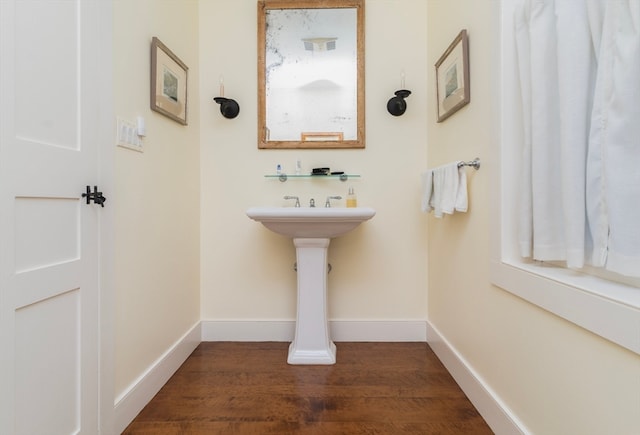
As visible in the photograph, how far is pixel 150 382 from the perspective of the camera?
138 centimetres

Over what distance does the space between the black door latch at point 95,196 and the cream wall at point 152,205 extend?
0.11 metres

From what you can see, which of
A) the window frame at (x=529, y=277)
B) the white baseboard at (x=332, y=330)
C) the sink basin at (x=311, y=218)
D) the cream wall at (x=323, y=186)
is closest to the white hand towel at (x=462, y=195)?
the window frame at (x=529, y=277)

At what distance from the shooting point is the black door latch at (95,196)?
3.42ft

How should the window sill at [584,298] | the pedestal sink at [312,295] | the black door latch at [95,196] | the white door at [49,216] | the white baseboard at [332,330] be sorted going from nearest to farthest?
1. the window sill at [584,298]
2. the white door at [49,216]
3. the black door latch at [95,196]
4. the pedestal sink at [312,295]
5. the white baseboard at [332,330]

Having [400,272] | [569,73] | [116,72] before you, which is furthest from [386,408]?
[116,72]

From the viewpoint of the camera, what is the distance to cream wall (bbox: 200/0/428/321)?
198 cm

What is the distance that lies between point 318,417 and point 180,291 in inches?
40.8

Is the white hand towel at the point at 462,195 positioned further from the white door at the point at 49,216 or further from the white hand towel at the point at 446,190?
the white door at the point at 49,216

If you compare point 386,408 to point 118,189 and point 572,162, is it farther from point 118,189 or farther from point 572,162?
point 118,189

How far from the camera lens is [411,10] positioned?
1.97m

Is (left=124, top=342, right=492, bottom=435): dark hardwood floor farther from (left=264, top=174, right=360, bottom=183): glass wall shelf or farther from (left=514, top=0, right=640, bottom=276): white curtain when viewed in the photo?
(left=264, top=174, right=360, bottom=183): glass wall shelf

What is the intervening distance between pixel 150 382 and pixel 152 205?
2.76 ft

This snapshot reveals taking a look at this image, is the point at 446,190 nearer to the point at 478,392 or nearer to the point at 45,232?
the point at 478,392

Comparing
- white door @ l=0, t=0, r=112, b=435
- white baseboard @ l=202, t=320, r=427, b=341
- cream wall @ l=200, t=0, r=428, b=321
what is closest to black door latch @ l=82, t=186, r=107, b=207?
white door @ l=0, t=0, r=112, b=435
